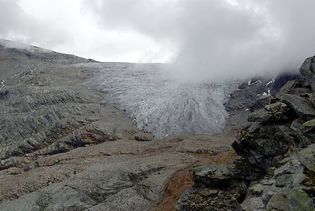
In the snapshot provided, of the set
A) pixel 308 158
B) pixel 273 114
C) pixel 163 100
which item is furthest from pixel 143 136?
pixel 308 158

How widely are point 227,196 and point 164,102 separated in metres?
29.5

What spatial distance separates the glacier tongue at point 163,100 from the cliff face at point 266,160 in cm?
2085

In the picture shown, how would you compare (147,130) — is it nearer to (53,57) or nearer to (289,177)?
(289,177)

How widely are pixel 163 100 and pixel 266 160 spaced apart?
101 ft

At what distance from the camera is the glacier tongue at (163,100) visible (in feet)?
175

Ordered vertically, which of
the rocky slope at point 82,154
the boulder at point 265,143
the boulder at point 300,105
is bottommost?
the rocky slope at point 82,154

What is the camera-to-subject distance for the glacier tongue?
53.2 metres

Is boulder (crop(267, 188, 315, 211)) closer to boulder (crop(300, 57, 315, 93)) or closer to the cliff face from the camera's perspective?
the cliff face

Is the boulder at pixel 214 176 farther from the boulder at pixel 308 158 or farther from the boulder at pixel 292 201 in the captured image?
the boulder at pixel 292 201

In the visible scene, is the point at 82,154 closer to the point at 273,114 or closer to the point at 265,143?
the point at 265,143

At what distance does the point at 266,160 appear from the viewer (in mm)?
28266

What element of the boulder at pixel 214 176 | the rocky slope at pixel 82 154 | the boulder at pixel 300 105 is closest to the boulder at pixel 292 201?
the boulder at pixel 300 105

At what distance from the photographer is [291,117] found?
91.7 feet

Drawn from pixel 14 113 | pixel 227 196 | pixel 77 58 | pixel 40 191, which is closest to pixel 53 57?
pixel 77 58
